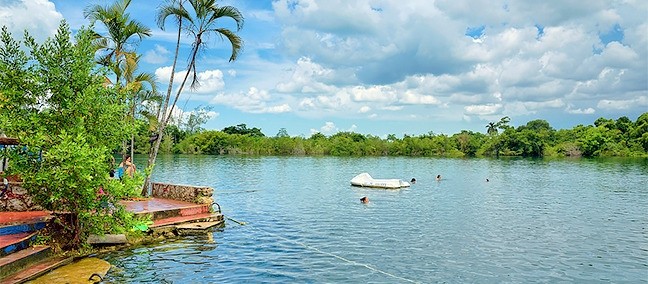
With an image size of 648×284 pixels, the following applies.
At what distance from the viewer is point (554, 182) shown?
42.1m

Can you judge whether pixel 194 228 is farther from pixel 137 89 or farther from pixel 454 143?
pixel 454 143

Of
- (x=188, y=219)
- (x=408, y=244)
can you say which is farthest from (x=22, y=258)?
(x=408, y=244)

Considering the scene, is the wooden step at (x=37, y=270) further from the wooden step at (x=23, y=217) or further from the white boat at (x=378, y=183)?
the white boat at (x=378, y=183)

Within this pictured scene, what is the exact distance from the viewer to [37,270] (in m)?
10.9

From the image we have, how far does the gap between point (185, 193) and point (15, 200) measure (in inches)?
228

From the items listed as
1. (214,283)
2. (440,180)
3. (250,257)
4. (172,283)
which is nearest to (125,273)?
(172,283)

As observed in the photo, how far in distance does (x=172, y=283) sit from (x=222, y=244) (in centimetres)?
415

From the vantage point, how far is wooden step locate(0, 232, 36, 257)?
35.4ft

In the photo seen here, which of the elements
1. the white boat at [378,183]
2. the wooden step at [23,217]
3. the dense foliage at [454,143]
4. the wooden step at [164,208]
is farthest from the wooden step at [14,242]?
the dense foliage at [454,143]

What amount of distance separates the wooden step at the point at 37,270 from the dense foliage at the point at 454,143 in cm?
10270

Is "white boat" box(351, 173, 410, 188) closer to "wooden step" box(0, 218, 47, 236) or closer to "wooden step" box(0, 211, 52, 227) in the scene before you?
"wooden step" box(0, 211, 52, 227)

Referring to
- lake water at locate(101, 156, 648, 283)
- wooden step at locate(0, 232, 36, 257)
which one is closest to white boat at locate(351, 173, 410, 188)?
lake water at locate(101, 156, 648, 283)

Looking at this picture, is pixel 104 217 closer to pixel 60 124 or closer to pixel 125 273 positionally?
pixel 125 273

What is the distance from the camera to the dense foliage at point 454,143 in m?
111
